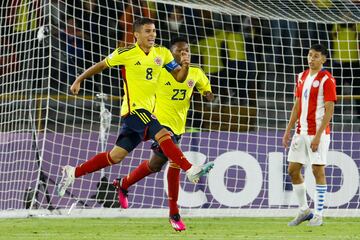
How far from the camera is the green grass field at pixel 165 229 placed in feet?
30.1

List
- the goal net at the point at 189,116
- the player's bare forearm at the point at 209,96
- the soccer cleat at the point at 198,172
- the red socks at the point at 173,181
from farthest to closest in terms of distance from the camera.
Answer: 1. the goal net at the point at 189,116
2. the player's bare forearm at the point at 209,96
3. the red socks at the point at 173,181
4. the soccer cleat at the point at 198,172

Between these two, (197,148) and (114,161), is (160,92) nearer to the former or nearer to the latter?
(114,161)

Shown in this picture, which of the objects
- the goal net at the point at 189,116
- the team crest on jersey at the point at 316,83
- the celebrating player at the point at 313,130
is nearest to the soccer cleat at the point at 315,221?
the celebrating player at the point at 313,130

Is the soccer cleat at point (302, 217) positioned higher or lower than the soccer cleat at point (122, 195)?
lower

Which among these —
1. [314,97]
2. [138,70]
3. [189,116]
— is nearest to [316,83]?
[314,97]

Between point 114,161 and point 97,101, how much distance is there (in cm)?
425

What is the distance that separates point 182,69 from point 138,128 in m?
0.67

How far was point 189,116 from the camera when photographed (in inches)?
567

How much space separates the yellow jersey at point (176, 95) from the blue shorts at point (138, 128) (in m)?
1.00

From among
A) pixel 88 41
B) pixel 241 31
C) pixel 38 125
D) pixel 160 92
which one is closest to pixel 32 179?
pixel 38 125

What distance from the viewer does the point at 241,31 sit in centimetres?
1512

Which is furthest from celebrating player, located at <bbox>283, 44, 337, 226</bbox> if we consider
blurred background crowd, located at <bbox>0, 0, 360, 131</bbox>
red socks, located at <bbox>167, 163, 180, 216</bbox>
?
blurred background crowd, located at <bbox>0, 0, 360, 131</bbox>

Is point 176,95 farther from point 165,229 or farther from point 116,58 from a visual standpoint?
point 165,229

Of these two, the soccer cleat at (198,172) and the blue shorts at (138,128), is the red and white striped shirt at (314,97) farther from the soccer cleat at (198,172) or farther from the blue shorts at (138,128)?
the soccer cleat at (198,172)
